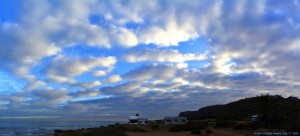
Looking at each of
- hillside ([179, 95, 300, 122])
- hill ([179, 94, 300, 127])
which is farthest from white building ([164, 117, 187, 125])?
hillside ([179, 95, 300, 122])

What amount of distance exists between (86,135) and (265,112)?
144ft

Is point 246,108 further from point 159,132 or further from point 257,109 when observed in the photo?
point 159,132

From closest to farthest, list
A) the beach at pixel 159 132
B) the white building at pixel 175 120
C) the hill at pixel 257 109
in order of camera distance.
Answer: the beach at pixel 159 132, the hill at pixel 257 109, the white building at pixel 175 120

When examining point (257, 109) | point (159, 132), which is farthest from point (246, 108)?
point (159, 132)

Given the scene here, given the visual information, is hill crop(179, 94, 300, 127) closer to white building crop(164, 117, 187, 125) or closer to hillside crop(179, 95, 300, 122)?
hillside crop(179, 95, 300, 122)

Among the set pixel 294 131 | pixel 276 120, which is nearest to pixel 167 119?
pixel 276 120

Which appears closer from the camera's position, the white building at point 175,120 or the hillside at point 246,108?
the white building at point 175,120

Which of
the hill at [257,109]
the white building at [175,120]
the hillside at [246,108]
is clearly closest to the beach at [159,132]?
the hill at [257,109]

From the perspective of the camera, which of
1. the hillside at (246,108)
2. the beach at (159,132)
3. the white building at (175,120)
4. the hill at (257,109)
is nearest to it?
the beach at (159,132)

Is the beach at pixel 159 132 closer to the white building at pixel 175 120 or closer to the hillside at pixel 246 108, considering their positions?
the white building at pixel 175 120

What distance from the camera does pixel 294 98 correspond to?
145125 millimetres

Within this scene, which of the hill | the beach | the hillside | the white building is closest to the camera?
the beach

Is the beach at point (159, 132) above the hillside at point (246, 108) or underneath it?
underneath

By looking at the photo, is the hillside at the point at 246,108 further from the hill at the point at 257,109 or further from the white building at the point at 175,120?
the white building at the point at 175,120
